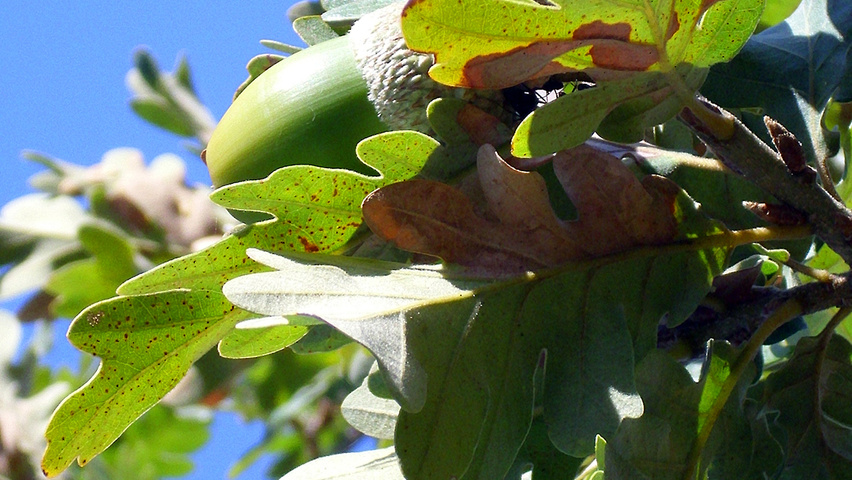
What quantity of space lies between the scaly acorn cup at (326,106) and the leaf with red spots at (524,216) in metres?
0.14

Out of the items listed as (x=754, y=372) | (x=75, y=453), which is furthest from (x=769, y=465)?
(x=75, y=453)

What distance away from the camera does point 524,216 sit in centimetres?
85

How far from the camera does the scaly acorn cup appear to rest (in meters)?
0.91

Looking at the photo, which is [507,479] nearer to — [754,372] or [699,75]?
[754,372]

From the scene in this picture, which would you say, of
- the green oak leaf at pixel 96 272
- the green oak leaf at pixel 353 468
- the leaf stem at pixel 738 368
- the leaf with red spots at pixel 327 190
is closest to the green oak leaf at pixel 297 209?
the leaf with red spots at pixel 327 190

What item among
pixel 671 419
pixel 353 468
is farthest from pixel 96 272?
pixel 671 419

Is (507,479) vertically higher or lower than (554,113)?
lower

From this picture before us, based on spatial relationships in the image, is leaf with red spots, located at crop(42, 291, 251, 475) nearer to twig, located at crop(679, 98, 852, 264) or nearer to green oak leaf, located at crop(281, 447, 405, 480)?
green oak leaf, located at crop(281, 447, 405, 480)

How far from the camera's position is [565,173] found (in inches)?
34.1

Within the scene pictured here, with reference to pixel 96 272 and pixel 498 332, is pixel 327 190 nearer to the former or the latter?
pixel 498 332

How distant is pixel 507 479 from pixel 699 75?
0.48 metres

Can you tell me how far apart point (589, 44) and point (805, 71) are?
414 millimetres

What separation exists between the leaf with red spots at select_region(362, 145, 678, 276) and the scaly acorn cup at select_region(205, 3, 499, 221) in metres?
0.14

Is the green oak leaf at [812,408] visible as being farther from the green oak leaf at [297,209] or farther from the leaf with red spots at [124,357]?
the leaf with red spots at [124,357]
